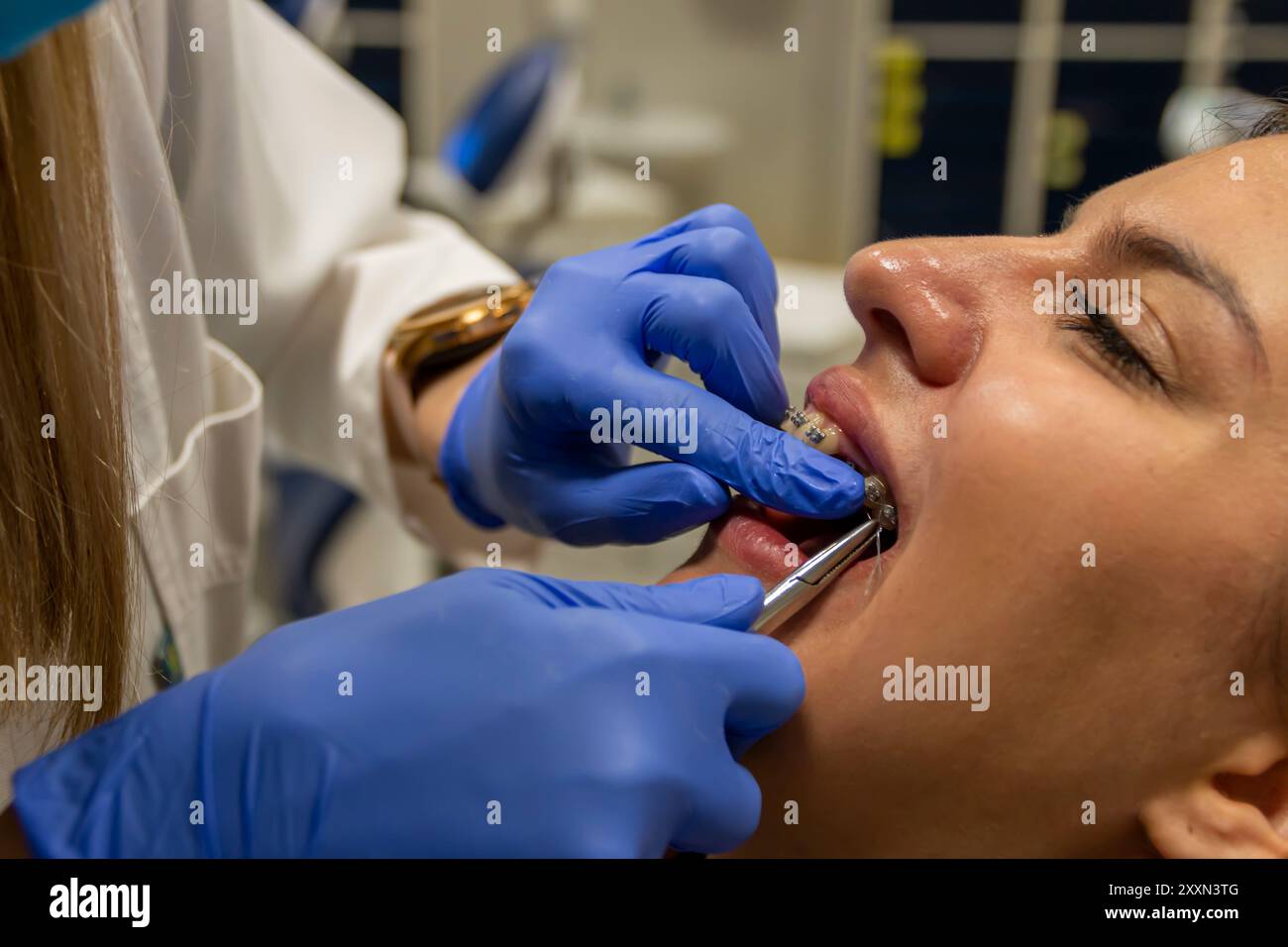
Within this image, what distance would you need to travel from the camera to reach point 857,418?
35.3 inches

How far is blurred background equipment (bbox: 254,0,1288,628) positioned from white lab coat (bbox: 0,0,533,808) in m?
0.97

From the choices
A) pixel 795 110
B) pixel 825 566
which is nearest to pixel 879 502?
pixel 825 566

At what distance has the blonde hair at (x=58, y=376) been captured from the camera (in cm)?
69

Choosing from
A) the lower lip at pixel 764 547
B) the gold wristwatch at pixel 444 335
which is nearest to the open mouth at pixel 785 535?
the lower lip at pixel 764 547

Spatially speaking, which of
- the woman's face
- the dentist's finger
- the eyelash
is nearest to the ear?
the woman's face

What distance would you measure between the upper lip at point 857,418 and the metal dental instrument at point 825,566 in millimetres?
12

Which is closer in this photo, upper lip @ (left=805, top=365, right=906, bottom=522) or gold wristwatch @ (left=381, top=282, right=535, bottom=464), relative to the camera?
upper lip @ (left=805, top=365, right=906, bottom=522)

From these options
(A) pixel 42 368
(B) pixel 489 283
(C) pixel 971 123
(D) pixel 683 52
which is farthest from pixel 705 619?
(D) pixel 683 52

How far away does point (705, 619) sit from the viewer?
81 cm

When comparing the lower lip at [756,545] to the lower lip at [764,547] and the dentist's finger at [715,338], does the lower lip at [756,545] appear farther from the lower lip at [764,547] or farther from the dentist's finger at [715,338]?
the dentist's finger at [715,338]

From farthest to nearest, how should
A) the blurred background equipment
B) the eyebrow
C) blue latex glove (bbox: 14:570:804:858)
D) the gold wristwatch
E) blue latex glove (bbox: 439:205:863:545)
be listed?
1. the blurred background equipment
2. the gold wristwatch
3. blue latex glove (bbox: 439:205:863:545)
4. the eyebrow
5. blue latex glove (bbox: 14:570:804:858)

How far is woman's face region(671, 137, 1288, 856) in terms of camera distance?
0.78 meters

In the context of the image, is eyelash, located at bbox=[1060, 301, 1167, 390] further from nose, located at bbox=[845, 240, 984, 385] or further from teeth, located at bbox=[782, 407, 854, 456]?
teeth, located at bbox=[782, 407, 854, 456]
